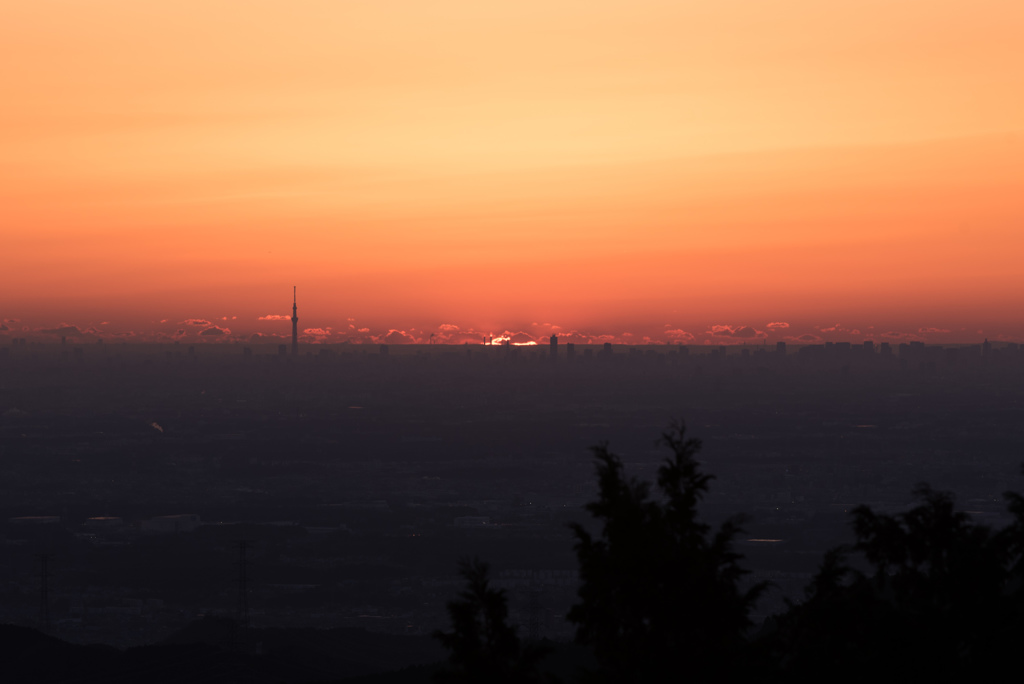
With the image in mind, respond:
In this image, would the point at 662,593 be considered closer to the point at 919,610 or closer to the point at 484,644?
the point at 484,644

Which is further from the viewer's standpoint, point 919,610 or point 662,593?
point 662,593

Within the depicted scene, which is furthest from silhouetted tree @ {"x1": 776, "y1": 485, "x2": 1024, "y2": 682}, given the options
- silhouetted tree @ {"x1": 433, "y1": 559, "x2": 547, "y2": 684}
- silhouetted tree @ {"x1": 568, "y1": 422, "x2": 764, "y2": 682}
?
silhouetted tree @ {"x1": 433, "y1": 559, "x2": 547, "y2": 684}

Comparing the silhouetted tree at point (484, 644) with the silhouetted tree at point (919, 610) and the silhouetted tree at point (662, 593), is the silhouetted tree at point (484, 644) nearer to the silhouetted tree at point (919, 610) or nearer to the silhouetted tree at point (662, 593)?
the silhouetted tree at point (662, 593)

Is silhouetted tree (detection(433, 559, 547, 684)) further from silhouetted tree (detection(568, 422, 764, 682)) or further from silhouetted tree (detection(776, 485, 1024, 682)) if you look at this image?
silhouetted tree (detection(776, 485, 1024, 682))

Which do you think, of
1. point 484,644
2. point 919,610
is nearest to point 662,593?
point 484,644

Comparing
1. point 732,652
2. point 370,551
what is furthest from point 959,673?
point 370,551

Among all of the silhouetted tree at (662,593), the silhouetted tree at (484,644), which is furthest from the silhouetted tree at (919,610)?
the silhouetted tree at (484,644)

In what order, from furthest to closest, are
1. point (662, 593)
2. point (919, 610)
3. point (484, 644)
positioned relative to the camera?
1. point (484, 644)
2. point (662, 593)
3. point (919, 610)
